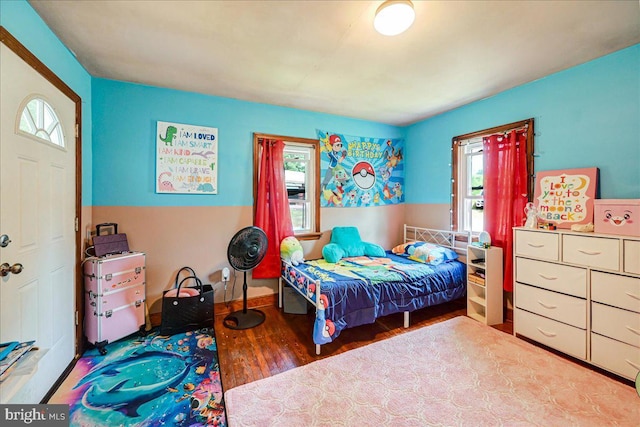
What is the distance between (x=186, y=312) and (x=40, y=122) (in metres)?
1.92

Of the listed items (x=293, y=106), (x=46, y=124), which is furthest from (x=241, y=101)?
(x=46, y=124)

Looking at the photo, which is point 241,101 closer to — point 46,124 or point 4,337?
point 46,124

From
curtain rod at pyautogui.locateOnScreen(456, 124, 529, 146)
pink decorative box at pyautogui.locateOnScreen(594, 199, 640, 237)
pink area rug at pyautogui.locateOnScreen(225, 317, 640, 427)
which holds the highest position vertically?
curtain rod at pyautogui.locateOnScreen(456, 124, 529, 146)

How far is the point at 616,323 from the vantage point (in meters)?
1.92

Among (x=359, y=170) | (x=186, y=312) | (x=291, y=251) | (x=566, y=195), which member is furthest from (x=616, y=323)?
(x=186, y=312)

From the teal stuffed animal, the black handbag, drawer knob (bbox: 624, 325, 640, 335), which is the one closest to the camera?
drawer knob (bbox: 624, 325, 640, 335)

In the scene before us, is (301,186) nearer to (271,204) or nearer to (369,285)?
(271,204)

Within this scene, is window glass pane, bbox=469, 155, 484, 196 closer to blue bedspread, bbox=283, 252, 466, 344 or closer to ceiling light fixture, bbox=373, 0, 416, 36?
blue bedspread, bbox=283, 252, 466, 344

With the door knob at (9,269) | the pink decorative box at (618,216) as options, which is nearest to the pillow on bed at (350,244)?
the pink decorative box at (618,216)

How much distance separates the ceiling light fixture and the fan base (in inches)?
115

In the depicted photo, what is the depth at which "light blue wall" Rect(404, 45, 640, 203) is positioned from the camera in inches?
83.0

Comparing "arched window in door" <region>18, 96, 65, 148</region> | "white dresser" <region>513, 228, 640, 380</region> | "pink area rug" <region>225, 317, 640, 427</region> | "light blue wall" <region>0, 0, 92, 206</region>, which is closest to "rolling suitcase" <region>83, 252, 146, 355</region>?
"light blue wall" <region>0, 0, 92, 206</region>

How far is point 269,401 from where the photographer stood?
1.72 meters

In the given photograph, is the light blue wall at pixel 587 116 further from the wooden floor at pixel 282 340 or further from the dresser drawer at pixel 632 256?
the wooden floor at pixel 282 340
